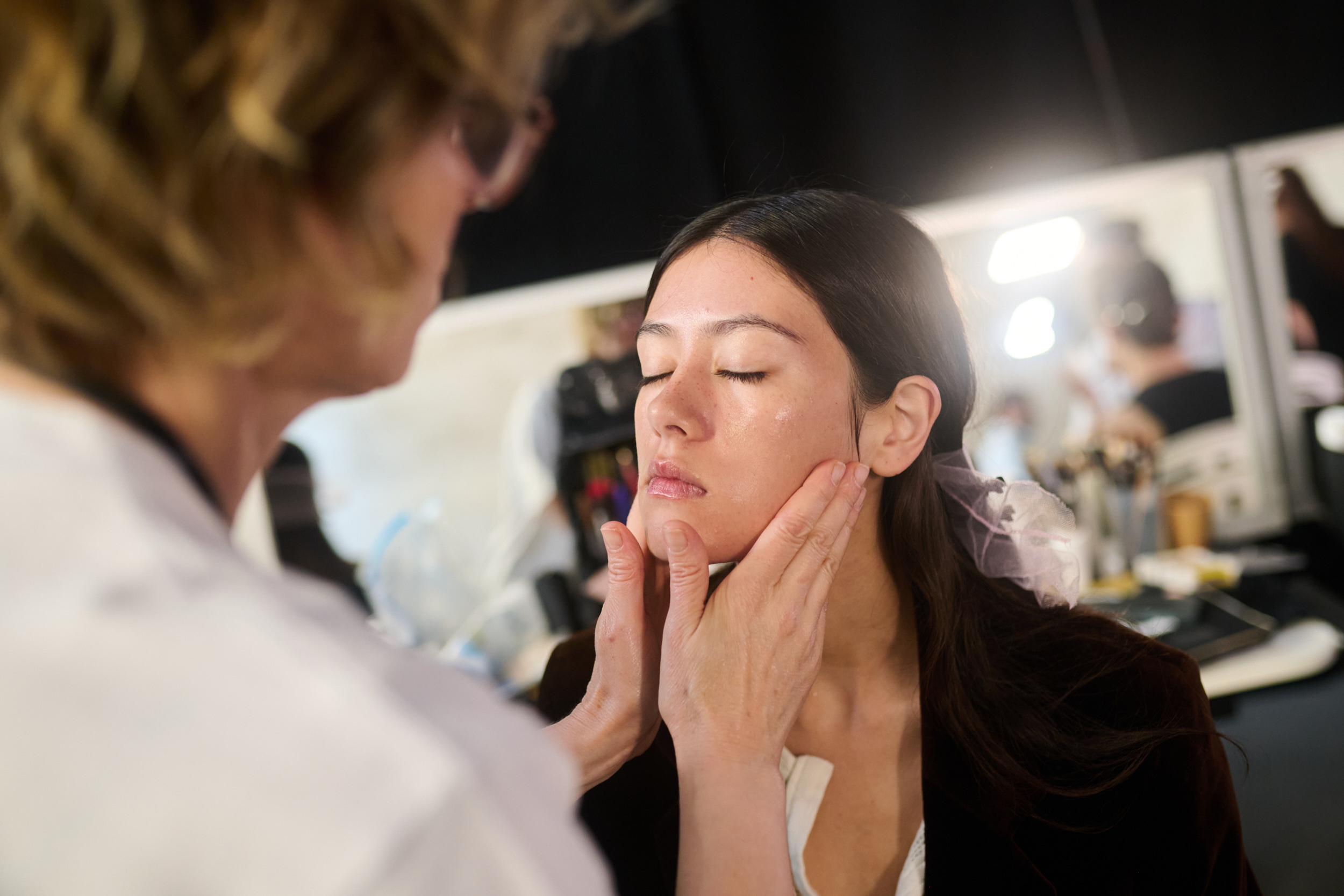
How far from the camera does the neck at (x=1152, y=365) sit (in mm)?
2154

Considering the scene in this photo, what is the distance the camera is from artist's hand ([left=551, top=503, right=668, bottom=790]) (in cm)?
92

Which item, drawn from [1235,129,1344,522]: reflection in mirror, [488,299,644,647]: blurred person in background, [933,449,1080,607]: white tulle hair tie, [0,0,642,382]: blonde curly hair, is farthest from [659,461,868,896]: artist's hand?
[1235,129,1344,522]: reflection in mirror

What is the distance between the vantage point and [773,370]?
0.97 metres

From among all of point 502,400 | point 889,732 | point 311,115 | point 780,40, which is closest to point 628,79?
point 780,40

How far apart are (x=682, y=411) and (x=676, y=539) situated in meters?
0.15

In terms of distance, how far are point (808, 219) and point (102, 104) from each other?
82 centimetres

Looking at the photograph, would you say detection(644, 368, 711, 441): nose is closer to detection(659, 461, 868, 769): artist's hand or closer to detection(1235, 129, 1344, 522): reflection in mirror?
detection(659, 461, 868, 769): artist's hand

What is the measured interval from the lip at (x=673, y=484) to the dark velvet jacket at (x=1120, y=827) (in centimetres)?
39

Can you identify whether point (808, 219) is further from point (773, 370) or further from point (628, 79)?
point (628, 79)

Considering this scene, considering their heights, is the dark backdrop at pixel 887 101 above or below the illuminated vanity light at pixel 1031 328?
above

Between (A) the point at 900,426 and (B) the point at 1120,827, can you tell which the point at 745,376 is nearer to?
(A) the point at 900,426

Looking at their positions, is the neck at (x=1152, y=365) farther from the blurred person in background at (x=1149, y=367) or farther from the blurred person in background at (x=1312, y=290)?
the blurred person in background at (x=1312, y=290)

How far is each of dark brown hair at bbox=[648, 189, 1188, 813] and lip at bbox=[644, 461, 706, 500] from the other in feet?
0.79

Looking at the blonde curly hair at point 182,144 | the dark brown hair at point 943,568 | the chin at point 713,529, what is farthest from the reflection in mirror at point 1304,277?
the blonde curly hair at point 182,144
